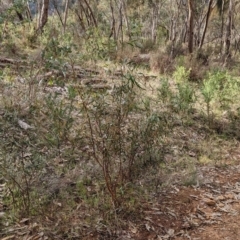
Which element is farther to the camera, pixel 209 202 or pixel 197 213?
pixel 209 202

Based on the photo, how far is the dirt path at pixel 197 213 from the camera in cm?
279

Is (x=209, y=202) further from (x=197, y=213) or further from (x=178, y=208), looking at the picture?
(x=178, y=208)

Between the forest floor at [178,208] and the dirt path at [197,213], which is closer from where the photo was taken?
the forest floor at [178,208]

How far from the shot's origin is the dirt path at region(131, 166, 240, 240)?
279 cm

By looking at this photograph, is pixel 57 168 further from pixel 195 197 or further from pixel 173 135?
pixel 173 135

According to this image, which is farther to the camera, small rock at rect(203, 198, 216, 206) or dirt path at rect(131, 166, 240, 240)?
small rock at rect(203, 198, 216, 206)

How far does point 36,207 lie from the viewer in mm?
2709

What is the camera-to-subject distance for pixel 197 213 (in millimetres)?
3109

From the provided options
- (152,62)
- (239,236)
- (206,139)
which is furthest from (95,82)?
(152,62)

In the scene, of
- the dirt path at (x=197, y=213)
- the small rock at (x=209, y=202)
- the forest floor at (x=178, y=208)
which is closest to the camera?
the forest floor at (x=178, y=208)

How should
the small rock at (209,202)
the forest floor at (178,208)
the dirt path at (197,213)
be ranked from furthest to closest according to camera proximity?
the small rock at (209,202) < the dirt path at (197,213) < the forest floor at (178,208)

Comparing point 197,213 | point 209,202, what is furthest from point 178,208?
point 209,202

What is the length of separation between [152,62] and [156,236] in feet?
21.3

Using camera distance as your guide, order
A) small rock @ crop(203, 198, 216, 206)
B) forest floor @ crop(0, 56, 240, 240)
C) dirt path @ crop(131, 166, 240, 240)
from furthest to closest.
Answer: small rock @ crop(203, 198, 216, 206) < dirt path @ crop(131, 166, 240, 240) < forest floor @ crop(0, 56, 240, 240)
